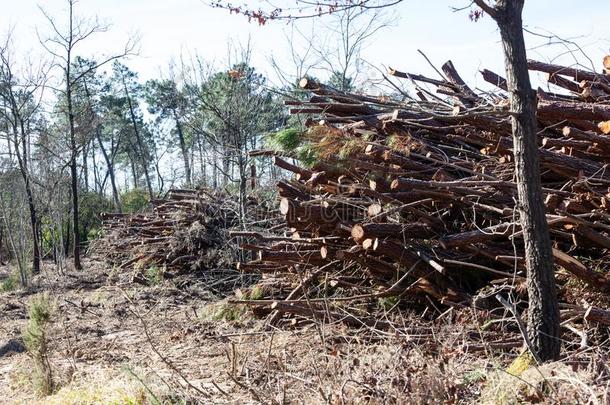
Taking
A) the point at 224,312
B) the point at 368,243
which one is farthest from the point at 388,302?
the point at 224,312

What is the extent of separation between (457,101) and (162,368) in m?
3.75

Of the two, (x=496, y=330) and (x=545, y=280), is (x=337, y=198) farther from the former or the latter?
Answer: (x=545, y=280)

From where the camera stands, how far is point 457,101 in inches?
261

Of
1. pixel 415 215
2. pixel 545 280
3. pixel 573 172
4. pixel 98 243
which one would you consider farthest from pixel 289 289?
pixel 98 243

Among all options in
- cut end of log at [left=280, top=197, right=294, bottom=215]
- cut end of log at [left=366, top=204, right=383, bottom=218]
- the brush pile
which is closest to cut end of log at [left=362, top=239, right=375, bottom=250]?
the brush pile

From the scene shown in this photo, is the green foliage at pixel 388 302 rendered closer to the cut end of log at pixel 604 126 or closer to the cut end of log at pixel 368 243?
the cut end of log at pixel 368 243

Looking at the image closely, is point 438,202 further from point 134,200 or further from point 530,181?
point 134,200

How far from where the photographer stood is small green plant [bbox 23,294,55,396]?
5677 mm

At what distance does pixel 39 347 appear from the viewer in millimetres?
5871

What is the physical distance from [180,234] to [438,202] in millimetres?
7017

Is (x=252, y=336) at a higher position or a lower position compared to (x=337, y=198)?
lower

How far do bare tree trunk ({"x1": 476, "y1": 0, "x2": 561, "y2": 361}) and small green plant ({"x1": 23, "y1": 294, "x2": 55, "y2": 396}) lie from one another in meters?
4.04

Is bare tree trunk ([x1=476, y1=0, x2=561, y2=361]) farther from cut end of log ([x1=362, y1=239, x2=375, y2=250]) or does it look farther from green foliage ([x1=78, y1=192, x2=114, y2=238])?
green foliage ([x1=78, y1=192, x2=114, y2=238])

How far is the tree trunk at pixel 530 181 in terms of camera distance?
3723mm
